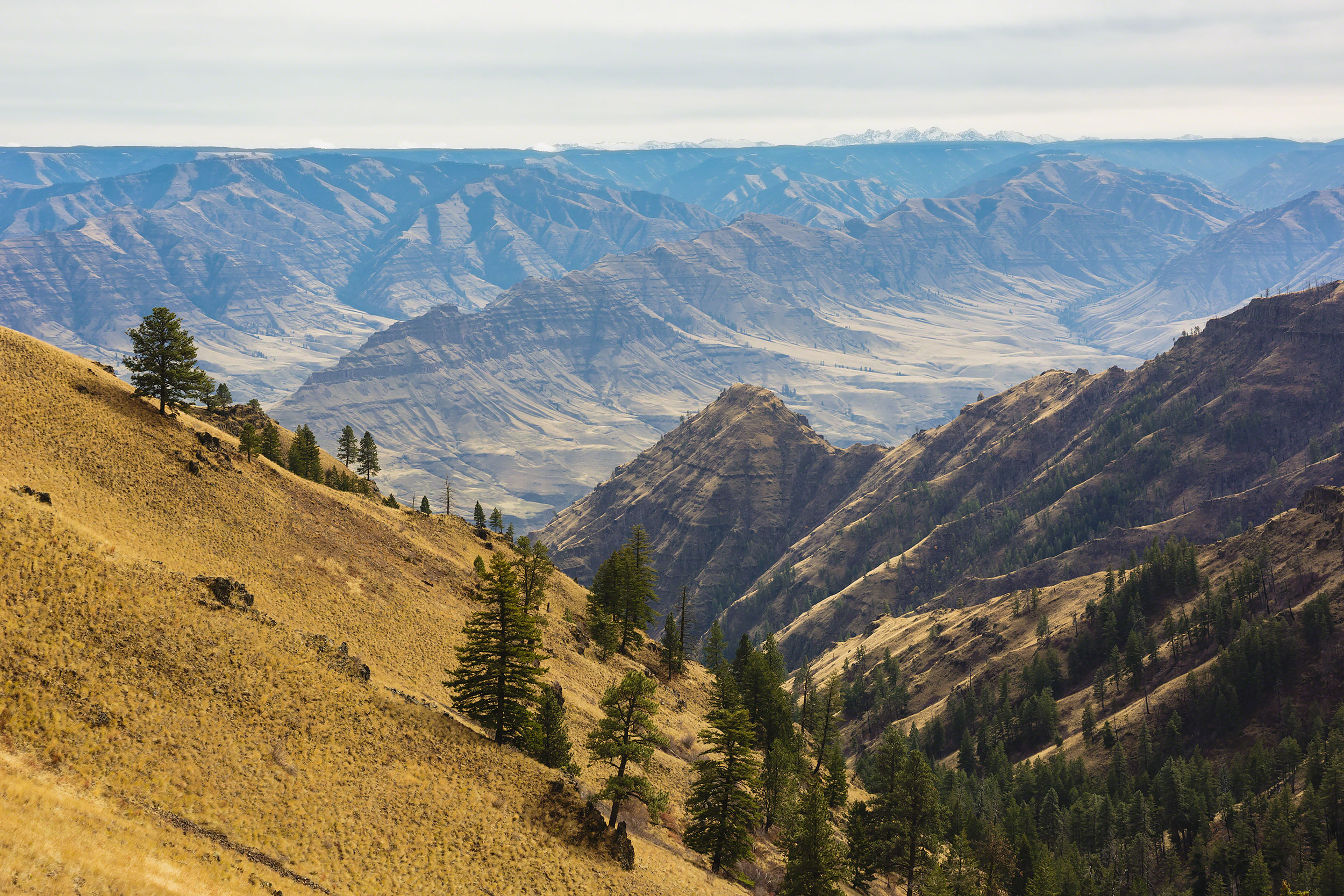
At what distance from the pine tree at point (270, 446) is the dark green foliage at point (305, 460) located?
5.77ft

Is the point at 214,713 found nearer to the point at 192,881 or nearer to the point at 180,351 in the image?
the point at 192,881

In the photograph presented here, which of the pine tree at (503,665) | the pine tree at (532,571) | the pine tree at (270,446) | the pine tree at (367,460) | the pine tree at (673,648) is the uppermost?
the pine tree at (367,460)

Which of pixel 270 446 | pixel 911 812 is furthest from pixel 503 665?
pixel 270 446

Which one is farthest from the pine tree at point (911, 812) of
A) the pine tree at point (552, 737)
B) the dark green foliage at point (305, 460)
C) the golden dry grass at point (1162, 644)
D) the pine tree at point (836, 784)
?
the golden dry grass at point (1162, 644)

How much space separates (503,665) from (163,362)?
1985 inches

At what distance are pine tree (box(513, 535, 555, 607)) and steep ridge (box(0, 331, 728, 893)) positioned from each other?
1756 centimetres

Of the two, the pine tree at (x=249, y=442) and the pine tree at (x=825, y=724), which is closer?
the pine tree at (x=825, y=724)

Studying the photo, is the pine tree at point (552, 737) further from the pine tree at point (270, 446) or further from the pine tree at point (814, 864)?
the pine tree at point (270, 446)

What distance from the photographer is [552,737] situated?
2254 inches

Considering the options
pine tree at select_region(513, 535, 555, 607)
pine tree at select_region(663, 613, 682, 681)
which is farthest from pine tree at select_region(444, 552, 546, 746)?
pine tree at select_region(663, 613, 682, 681)

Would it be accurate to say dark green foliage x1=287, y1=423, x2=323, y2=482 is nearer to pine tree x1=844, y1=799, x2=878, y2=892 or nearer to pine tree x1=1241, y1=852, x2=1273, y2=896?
pine tree x1=844, y1=799, x2=878, y2=892

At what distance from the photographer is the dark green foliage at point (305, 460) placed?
390ft

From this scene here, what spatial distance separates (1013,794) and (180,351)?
131656 millimetres

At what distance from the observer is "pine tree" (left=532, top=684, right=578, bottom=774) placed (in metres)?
56.5
